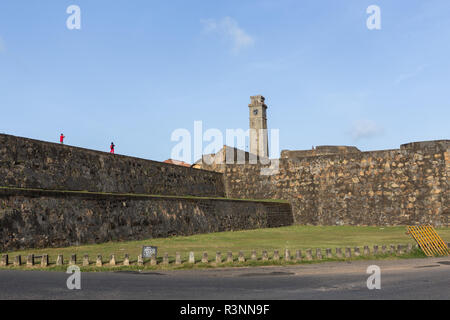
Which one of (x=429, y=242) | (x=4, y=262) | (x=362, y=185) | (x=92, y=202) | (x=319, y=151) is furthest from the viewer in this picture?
(x=319, y=151)

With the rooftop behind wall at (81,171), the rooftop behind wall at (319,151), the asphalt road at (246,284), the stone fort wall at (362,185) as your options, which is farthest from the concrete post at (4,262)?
the rooftop behind wall at (319,151)

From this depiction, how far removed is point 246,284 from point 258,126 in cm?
5235

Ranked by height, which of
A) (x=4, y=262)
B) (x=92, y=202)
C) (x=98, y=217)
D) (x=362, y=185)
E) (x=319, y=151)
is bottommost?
(x=4, y=262)

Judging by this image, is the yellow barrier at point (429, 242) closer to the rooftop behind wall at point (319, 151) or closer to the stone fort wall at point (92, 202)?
the stone fort wall at point (92, 202)

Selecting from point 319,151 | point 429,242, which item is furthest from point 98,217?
point 319,151

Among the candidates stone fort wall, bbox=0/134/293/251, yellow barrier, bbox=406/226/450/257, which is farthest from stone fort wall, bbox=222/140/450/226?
yellow barrier, bbox=406/226/450/257

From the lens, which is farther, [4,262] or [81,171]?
[81,171]

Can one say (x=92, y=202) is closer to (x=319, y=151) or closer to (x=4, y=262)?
(x=4, y=262)

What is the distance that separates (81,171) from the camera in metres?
20.8

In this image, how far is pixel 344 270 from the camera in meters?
9.91

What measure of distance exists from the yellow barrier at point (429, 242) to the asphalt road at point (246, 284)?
2.48 meters

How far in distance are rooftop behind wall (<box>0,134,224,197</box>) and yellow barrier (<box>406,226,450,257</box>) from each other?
14445 millimetres
